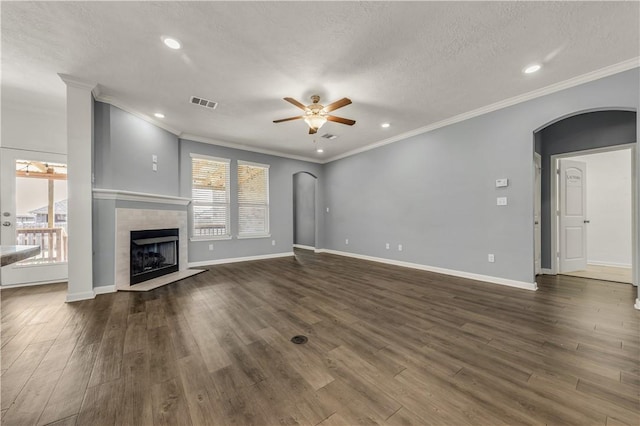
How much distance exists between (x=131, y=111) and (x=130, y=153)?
0.70 metres

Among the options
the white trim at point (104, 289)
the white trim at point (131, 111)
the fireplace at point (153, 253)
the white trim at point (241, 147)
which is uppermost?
the white trim at point (131, 111)

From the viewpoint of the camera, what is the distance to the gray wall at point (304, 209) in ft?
27.9

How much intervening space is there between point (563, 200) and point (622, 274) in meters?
1.70

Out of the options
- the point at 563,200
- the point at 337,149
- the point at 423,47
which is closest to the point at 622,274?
the point at 563,200

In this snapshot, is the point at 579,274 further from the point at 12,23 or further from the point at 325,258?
the point at 12,23

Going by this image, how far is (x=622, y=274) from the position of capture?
4371mm

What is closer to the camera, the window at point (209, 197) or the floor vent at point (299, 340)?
the floor vent at point (299, 340)

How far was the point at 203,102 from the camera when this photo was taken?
3.74 metres

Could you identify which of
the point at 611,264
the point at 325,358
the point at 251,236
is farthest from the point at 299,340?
the point at 611,264

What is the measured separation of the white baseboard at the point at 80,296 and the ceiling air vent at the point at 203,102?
3.14 meters

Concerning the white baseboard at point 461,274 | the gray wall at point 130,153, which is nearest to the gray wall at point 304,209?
the white baseboard at point 461,274

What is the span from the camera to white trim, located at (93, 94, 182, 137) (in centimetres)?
351

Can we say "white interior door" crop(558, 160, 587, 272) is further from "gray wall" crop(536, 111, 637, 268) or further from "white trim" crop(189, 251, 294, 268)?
"white trim" crop(189, 251, 294, 268)

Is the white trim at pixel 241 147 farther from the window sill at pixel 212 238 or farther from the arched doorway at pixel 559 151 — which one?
the arched doorway at pixel 559 151
